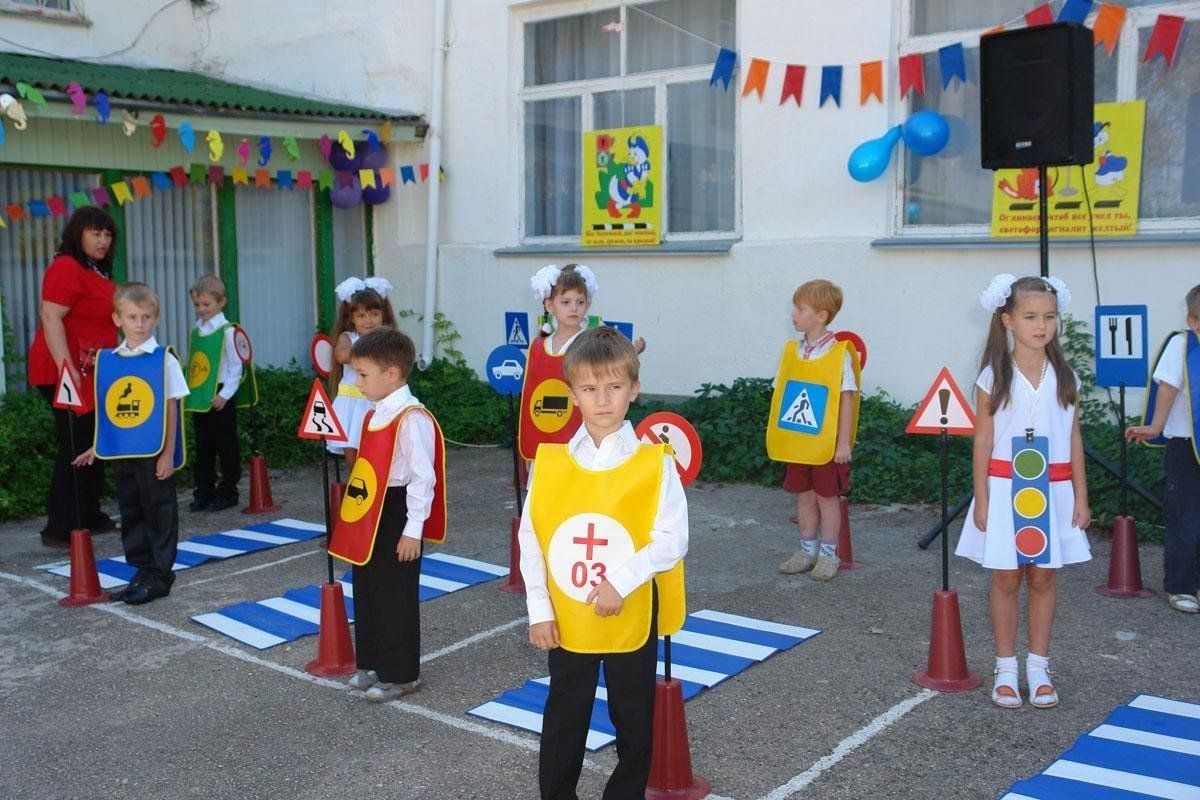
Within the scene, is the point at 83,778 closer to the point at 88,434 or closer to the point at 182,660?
the point at 182,660

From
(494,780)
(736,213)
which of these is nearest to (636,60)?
(736,213)

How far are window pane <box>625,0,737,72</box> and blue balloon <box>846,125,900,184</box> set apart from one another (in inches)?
70.6

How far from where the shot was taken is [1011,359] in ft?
15.1

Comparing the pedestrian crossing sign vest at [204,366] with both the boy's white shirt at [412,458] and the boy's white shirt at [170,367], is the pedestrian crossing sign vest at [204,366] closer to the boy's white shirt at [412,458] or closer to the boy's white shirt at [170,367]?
the boy's white shirt at [170,367]

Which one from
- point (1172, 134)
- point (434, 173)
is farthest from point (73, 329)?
point (1172, 134)

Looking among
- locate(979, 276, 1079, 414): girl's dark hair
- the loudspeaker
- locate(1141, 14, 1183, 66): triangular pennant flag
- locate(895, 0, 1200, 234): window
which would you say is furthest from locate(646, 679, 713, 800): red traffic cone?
locate(1141, 14, 1183, 66): triangular pennant flag

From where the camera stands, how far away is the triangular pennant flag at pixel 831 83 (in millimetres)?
9195

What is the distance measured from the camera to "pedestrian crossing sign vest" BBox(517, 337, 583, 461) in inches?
246

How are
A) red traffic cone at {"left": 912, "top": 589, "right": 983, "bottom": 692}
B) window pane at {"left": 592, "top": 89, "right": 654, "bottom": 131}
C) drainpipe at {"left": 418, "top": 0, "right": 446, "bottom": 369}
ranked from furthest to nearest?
drainpipe at {"left": 418, "top": 0, "right": 446, "bottom": 369}, window pane at {"left": 592, "top": 89, "right": 654, "bottom": 131}, red traffic cone at {"left": 912, "top": 589, "right": 983, "bottom": 692}

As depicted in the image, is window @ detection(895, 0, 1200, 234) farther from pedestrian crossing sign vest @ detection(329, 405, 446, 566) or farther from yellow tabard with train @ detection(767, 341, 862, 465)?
pedestrian crossing sign vest @ detection(329, 405, 446, 566)

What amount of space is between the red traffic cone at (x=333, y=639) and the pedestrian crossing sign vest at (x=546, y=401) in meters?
1.43

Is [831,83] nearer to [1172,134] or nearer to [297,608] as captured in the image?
[1172,134]

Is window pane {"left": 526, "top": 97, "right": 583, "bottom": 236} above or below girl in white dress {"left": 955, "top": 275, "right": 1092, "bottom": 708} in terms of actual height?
above

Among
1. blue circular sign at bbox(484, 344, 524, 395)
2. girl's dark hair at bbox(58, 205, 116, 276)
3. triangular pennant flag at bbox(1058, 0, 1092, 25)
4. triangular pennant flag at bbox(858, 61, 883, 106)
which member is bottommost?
blue circular sign at bbox(484, 344, 524, 395)
